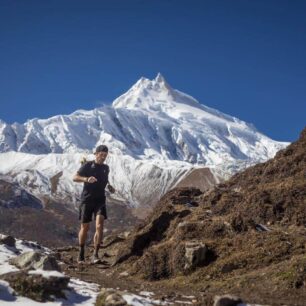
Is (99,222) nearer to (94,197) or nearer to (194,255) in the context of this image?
(94,197)

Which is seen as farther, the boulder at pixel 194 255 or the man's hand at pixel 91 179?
the man's hand at pixel 91 179

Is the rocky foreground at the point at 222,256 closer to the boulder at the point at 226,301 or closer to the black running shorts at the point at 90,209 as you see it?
the boulder at the point at 226,301

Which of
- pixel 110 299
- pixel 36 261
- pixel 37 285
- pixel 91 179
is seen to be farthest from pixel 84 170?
pixel 110 299

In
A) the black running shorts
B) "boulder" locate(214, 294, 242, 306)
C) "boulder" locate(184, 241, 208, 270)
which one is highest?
the black running shorts

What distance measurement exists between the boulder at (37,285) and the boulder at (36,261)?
200 centimetres

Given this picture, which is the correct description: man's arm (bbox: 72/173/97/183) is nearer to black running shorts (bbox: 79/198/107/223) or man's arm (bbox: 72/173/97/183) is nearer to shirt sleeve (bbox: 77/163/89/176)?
shirt sleeve (bbox: 77/163/89/176)

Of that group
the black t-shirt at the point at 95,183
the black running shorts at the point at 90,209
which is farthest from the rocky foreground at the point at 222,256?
the black t-shirt at the point at 95,183

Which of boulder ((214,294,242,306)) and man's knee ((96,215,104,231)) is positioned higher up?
man's knee ((96,215,104,231))

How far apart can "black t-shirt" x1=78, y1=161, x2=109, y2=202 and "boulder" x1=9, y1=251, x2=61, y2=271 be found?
3.68 metres

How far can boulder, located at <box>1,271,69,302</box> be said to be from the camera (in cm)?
810

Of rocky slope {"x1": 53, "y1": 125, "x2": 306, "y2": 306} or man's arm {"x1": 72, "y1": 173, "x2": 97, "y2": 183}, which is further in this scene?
man's arm {"x1": 72, "y1": 173, "x2": 97, "y2": 183}

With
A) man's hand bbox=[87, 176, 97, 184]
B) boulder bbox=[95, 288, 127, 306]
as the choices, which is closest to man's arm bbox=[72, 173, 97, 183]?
man's hand bbox=[87, 176, 97, 184]

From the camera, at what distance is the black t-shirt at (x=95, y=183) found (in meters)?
14.5

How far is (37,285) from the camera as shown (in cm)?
820
